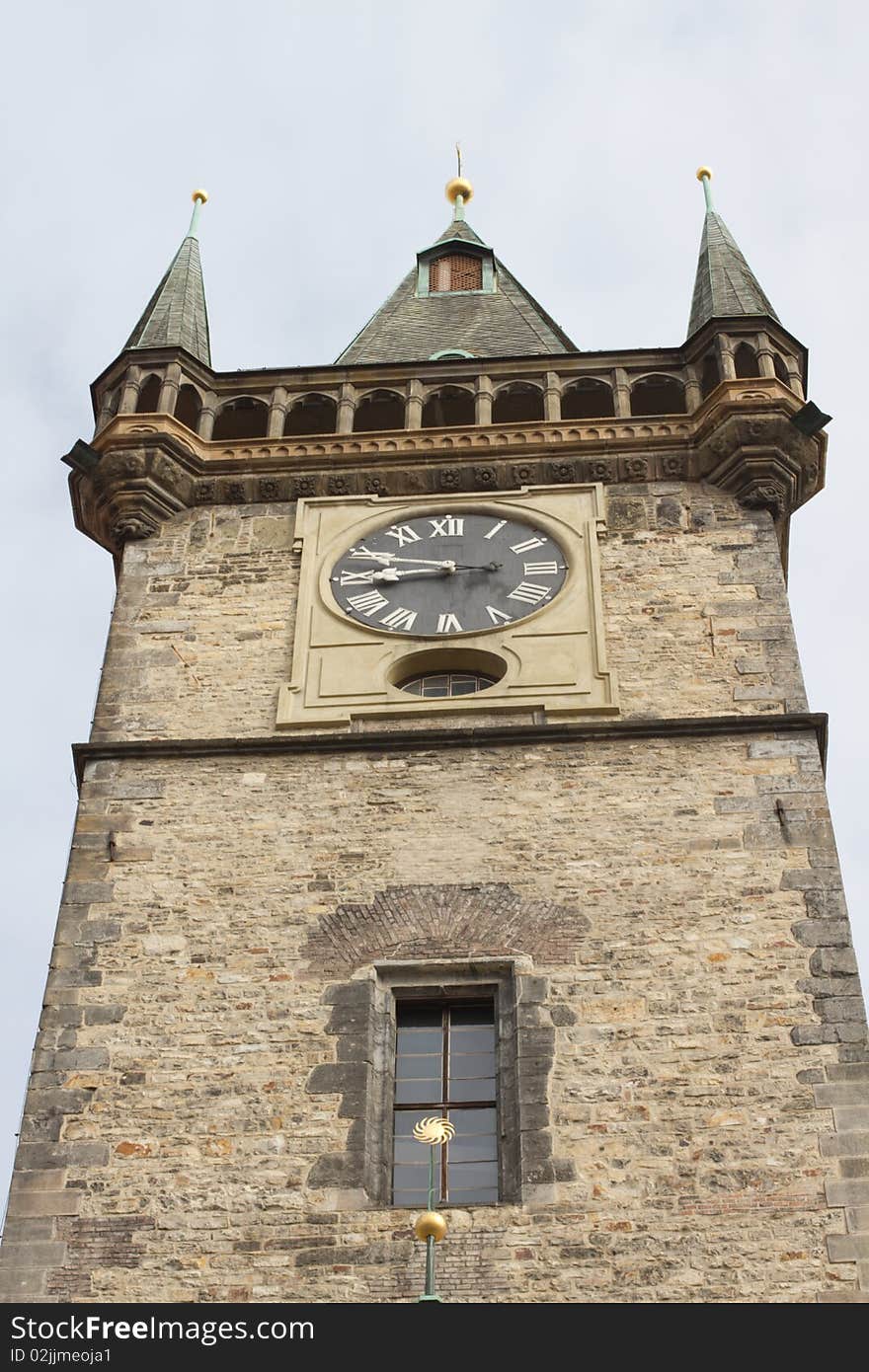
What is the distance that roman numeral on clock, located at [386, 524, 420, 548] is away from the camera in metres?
17.7

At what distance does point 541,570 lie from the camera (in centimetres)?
1716

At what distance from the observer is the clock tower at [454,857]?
483 inches

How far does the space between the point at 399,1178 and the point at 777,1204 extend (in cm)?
214

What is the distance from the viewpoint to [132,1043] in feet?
43.8

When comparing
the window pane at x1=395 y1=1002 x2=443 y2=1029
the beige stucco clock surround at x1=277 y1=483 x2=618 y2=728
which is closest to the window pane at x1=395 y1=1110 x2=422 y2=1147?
the window pane at x1=395 y1=1002 x2=443 y2=1029

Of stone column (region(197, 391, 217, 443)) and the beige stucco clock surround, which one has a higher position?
stone column (region(197, 391, 217, 443))

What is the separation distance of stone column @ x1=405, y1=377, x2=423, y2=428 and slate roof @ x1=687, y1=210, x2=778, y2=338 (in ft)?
7.67

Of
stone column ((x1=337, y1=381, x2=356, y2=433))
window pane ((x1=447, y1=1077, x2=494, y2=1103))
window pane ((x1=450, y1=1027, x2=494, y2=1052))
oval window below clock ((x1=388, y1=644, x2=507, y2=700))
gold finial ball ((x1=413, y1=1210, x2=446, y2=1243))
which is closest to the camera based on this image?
gold finial ball ((x1=413, y1=1210, x2=446, y2=1243))

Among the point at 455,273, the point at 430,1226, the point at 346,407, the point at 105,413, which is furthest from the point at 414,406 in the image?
the point at 430,1226

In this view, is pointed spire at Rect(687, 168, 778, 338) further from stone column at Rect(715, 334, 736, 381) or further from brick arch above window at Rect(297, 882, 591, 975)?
brick arch above window at Rect(297, 882, 591, 975)

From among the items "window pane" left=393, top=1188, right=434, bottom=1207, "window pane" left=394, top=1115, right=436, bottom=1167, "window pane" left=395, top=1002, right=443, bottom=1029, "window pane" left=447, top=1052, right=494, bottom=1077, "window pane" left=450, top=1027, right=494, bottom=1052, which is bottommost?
"window pane" left=393, top=1188, right=434, bottom=1207

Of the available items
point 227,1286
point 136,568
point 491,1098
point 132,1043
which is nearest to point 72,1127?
point 132,1043
